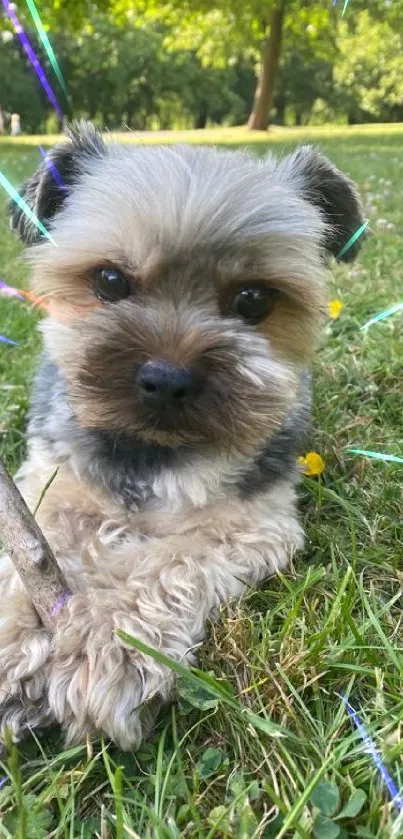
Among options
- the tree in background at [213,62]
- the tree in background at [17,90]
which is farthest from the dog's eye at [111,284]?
the tree in background at [17,90]

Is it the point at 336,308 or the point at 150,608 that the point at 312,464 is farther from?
the point at 336,308

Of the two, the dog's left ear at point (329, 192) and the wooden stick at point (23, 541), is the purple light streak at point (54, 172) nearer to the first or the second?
the dog's left ear at point (329, 192)

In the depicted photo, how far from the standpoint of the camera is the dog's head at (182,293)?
91.2 inches

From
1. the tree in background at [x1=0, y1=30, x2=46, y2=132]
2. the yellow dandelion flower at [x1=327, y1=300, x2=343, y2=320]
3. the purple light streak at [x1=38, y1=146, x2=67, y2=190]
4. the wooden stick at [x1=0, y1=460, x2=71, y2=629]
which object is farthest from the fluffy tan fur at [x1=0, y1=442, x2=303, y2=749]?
the tree in background at [x1=0, y1=30, x2=46, y2=132]

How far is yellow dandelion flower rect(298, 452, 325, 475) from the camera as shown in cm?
310

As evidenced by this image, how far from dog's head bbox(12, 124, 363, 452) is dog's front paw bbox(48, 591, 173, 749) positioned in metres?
0.64

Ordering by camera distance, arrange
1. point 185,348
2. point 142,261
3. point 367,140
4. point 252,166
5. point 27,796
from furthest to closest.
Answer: point 367,140, point 252,166, point 142,261, point 185,348, point 27,796

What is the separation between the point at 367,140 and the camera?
11.2m

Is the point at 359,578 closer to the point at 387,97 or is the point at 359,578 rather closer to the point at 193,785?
the point at 193,785

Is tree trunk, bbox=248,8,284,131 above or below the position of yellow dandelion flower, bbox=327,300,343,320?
above

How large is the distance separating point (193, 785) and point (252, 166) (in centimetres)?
219

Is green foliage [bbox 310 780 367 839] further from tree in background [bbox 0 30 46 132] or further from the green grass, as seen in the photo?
tree in background [bbox 0 30 46 132]

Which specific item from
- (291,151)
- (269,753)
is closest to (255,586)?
(269,753)

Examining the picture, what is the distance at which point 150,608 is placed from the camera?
2.13 metres
